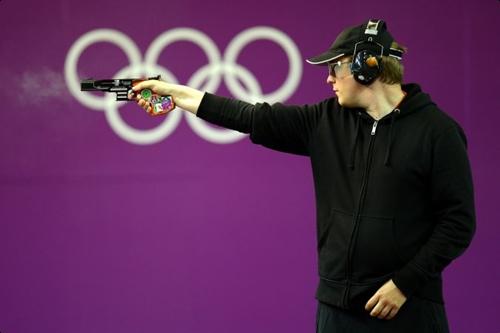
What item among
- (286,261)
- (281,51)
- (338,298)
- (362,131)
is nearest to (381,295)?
(338,298)

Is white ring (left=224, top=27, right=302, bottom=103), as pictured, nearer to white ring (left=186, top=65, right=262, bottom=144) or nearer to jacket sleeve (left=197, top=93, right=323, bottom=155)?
white ring (left=186, top=65, right=262, bottom=144)

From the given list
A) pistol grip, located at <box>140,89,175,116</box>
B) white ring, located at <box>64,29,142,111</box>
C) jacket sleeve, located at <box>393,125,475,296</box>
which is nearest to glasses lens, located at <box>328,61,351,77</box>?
jacket sleeve, located at <box>393,125,475,296</box>

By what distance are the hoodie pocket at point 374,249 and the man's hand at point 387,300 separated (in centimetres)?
6

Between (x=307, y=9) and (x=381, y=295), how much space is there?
1.95 meters

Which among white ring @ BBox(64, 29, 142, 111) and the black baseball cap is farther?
white ring @ BBox(64, 29, 142, 111)

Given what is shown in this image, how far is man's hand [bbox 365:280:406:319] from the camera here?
85.4 inches

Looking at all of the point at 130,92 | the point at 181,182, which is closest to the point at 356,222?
the point at 130,92

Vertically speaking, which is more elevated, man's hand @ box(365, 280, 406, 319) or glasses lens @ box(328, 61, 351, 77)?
glasses lens @ box(328, 61, 351, 77)

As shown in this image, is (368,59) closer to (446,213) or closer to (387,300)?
(446,213)

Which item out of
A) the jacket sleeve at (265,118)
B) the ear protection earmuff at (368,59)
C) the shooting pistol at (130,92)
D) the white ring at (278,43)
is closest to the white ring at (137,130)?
the white ring at (278,43)

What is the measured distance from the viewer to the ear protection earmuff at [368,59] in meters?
2.25

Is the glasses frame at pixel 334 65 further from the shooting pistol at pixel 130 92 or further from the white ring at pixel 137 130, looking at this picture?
the white ring at pixel 137 130

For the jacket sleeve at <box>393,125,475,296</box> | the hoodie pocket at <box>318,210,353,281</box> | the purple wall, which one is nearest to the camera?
the jacket sleeve at <box>393,125,475,296</box>

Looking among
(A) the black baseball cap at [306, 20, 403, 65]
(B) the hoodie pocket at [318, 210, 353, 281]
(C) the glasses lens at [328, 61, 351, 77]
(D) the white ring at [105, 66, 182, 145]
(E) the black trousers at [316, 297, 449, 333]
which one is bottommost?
(E) the black trousers at [316, 297, 449, 333]
